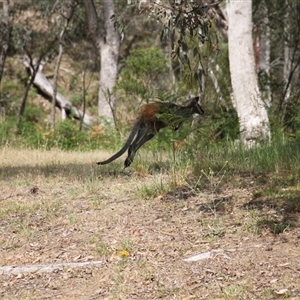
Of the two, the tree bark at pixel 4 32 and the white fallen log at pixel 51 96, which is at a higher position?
the tree bark at pixel 4 32

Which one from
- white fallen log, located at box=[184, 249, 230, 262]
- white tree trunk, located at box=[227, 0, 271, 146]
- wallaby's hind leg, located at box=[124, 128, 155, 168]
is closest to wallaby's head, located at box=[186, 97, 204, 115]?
wallaby's hind leg, located at box=[124, 128, 155, 168]

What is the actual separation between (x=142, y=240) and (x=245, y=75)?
18.3ft

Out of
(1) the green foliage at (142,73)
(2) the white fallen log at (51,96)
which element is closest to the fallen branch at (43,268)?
(1) the green foliage at (142,73)

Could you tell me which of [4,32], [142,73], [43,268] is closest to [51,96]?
[4,32]

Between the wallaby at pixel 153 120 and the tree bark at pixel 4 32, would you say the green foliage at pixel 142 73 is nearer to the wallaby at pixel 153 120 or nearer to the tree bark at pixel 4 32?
the tree bark at pixel 4 32

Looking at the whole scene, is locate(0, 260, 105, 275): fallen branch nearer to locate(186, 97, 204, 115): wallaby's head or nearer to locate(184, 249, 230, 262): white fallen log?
locate(184, 249, 230, 262): white fallen log

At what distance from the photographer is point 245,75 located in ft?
36.0

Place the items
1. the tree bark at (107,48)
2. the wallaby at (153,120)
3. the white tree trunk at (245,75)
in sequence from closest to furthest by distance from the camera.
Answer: the wallaby at (153,120) → the white tree trunk at (245,75) → the tree bark at (107,48)

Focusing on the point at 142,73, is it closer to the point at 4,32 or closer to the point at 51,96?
the point at 4,32

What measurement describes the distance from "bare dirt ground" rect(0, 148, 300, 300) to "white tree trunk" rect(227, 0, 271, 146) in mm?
3056

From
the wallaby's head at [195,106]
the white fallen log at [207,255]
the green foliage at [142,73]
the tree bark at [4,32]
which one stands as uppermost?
the tree bark at [4,32]

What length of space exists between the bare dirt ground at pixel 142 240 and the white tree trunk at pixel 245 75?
3.06 metres

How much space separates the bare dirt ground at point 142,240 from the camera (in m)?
5.09

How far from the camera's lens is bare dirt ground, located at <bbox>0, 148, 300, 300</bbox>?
5086 mm
